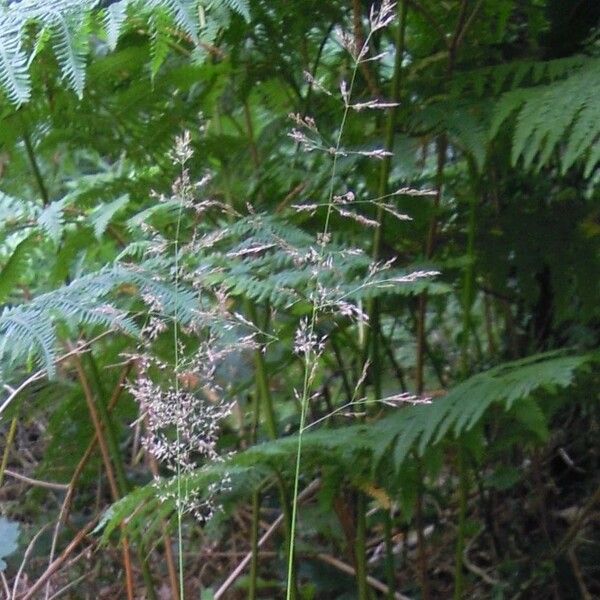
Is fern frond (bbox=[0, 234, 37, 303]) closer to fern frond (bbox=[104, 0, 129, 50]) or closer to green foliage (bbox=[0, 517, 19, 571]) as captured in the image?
fern frond (bbox=[104, 0, 129, 50])

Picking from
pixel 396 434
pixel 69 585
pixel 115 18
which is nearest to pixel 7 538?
pixel 69 585

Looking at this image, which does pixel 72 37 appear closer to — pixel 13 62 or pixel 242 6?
pixel 13 62

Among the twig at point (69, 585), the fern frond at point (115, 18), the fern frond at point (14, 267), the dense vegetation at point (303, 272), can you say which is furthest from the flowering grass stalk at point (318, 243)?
the twig at point (69, 585)

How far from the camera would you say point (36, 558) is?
175 centimetres

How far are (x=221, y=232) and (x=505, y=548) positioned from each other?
103 centimetres

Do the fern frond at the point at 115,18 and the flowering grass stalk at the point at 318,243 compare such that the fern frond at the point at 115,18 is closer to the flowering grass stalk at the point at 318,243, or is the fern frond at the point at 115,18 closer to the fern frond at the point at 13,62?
the fern frond at the point at 13,62

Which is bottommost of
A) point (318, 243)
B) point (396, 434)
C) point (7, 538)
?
point (7, 538)

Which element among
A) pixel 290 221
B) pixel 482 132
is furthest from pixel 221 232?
pixel 482 132

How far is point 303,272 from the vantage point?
100 centimetres

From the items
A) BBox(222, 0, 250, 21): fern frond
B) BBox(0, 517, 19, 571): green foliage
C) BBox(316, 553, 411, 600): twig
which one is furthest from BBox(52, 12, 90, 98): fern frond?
BBox(316, 553, 411, 600): twig

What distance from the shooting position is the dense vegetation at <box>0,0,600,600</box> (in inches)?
38.3

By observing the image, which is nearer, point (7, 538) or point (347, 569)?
point (7, 538)

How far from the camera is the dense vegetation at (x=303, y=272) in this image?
974 millimetres

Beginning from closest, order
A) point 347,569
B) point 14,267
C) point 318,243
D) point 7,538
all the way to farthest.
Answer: point 318,243 < point 14,267 < point 7,538 < point 347,569
